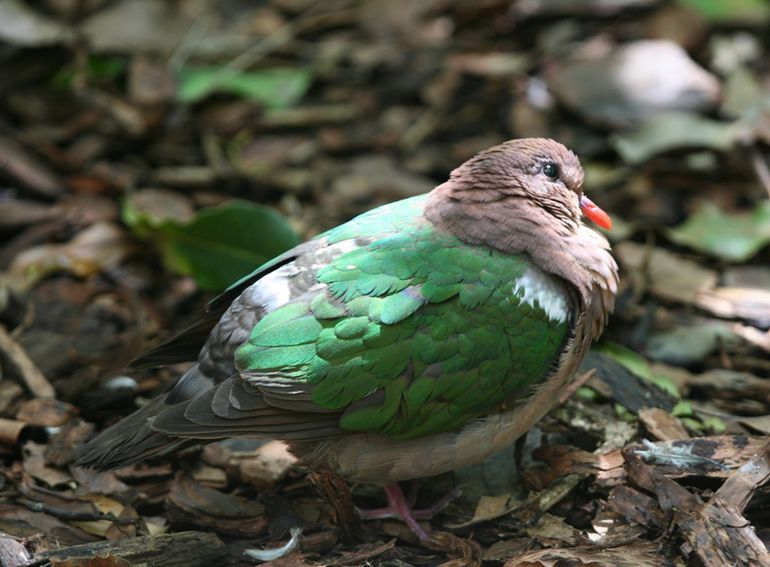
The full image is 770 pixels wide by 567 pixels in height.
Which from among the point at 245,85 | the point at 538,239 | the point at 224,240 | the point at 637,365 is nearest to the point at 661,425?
the point at 637,365

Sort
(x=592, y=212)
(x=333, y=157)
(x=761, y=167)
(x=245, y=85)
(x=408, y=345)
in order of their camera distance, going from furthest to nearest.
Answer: (x=245, y=85)
(x=333, y=157)
(x=761, y=167)
(x=592, y=212)
(x=408, y=345)

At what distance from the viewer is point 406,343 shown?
12.2 feet

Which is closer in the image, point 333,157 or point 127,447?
point 127,447

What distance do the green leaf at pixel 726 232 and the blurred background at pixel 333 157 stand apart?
17 mm

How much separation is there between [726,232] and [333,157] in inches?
98.4

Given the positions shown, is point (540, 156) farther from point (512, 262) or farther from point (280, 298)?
point (280, 298)

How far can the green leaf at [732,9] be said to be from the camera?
6848 mm

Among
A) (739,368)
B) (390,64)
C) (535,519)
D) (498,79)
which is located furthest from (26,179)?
(739,368)

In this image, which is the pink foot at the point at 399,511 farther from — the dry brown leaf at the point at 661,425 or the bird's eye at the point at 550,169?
the bird's eye at the point at 550,169

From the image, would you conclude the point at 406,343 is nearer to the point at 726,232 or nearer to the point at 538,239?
the point at 538,239

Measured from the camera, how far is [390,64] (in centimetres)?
710

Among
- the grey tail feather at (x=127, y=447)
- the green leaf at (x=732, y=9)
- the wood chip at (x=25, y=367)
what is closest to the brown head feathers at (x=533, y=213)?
the grey tail feather at (x=127, y=447)

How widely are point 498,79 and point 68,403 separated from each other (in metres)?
3.63

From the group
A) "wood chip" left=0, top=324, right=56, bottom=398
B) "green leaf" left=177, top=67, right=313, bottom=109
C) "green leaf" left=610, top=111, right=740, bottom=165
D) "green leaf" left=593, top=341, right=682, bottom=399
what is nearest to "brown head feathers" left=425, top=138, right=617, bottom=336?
"green leaf" left=593, top=341, right=682, bottom=399
